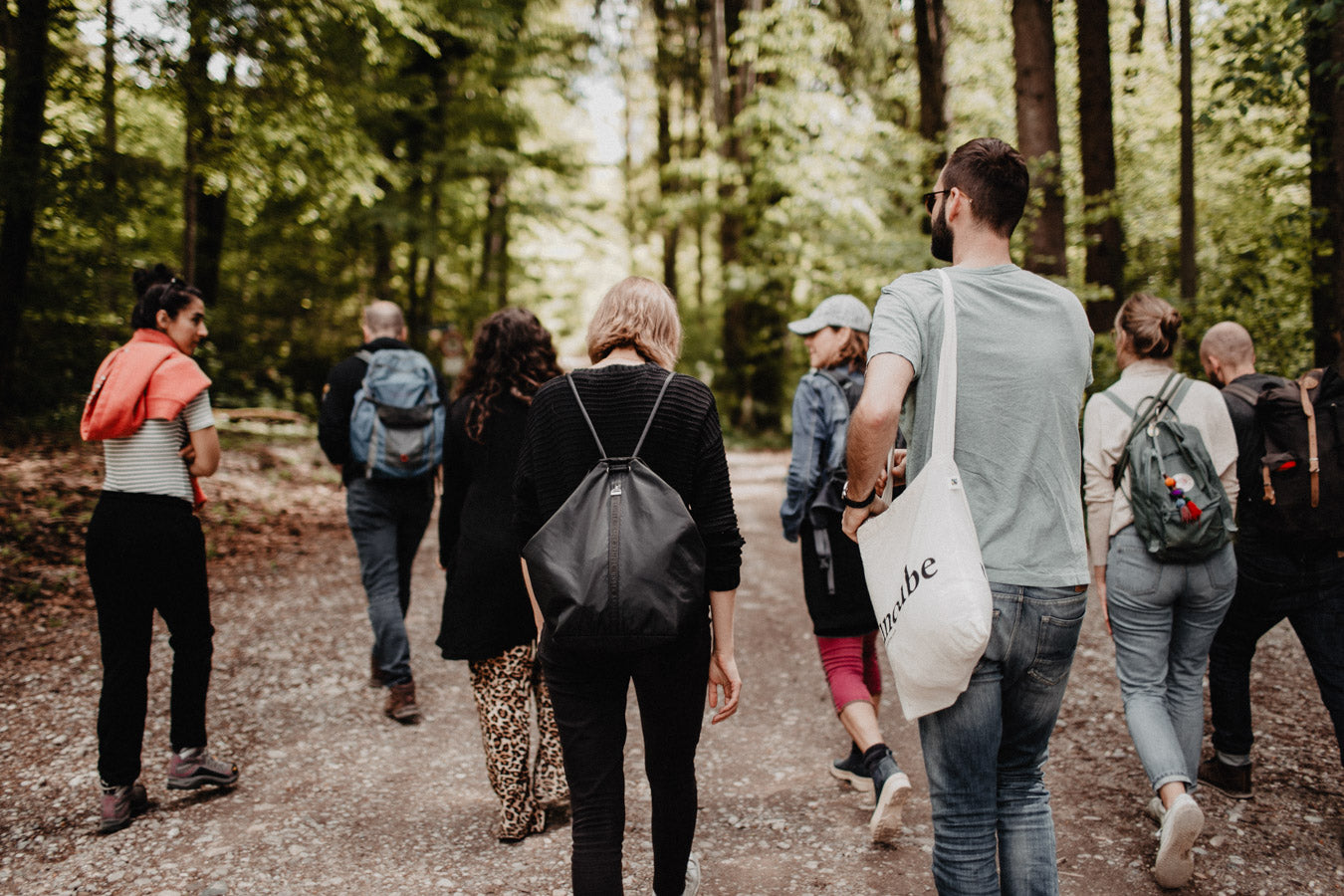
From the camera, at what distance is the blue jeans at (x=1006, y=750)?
225cm

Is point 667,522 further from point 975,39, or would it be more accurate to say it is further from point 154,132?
point 975,39

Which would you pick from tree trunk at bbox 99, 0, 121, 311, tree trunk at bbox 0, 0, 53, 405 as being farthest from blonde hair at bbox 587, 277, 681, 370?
tree trunk at bbox 99, 0, 121, 311

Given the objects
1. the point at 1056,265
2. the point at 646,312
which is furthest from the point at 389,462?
the point at 1056,265

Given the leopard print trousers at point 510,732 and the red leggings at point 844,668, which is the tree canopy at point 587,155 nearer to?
the red leggings at point 844,668

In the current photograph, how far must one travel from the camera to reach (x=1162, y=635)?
3.63 m

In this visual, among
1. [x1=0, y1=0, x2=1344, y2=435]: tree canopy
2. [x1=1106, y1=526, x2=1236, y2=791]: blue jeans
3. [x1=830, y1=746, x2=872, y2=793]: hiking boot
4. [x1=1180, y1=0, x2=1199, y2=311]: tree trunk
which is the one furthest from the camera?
[x1=1180, y1=0, x2=1199, y2=311]: tree trunk

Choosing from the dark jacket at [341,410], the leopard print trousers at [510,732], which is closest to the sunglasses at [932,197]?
the leopard print trousers at [510,732]

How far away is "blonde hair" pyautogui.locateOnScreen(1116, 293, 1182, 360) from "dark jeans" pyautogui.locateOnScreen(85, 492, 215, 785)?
4.09 metres

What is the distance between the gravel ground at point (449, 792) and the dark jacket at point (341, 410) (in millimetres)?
1505

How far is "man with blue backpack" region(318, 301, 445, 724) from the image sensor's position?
5066 mm

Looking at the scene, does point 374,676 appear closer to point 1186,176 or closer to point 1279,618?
point 1279,618

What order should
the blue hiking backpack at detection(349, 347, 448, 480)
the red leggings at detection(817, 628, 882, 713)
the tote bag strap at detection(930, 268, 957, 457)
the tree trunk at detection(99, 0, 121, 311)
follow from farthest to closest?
1. the tree trunk at detection(99, 0, 121, 311)
2. the blue hiking backpack at detection(349, 347, 448, 480)
3. the red leggings at detection(817, 628, 882, 713)
4. the tote bag strap at detection(930, 268, 957, 457)

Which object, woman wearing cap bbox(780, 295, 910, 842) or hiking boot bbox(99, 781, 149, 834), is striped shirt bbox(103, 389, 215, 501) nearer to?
hiking boot bbox(99, 781, 149, 834)

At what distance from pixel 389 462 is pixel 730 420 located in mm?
15455
